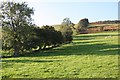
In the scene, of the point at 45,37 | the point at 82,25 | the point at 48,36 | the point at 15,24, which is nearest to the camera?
the point at 15,24

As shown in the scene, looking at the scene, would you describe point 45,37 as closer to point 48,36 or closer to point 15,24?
point 48,36

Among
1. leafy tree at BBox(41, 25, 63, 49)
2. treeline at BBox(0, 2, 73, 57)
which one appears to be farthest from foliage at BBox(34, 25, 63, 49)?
treeline at BBox(0, 2, 73, 57)

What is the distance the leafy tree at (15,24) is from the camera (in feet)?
164

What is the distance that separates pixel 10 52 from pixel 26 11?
375 inches

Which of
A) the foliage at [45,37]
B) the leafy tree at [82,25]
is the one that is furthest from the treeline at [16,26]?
the leafy tree at [82,25]

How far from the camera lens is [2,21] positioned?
50188 mm

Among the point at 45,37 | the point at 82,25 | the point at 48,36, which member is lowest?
the point at 45,37

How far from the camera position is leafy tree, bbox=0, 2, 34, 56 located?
49906 millimetres

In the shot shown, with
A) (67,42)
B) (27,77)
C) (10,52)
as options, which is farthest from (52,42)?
(27,77)

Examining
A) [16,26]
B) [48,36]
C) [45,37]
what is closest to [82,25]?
[48,36]

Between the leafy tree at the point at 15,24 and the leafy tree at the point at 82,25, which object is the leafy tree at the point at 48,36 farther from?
the leafy tree at the point at 82,25

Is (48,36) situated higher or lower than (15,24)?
lower

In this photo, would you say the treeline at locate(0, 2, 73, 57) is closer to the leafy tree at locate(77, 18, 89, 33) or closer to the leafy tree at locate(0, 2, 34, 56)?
the leafy tree at locate(0, 2, 34, 56)

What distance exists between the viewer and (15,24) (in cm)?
5050
